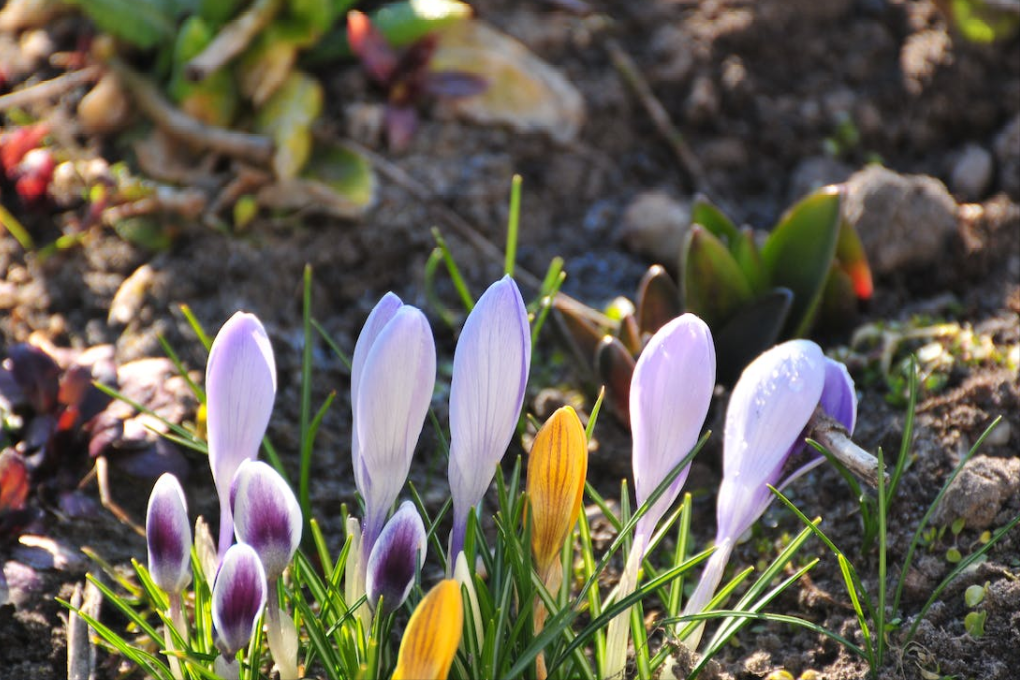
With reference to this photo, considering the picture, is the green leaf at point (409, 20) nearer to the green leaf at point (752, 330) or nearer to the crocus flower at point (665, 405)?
the green leaf at point (752, 330)

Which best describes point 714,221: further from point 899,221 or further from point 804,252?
point 899,221

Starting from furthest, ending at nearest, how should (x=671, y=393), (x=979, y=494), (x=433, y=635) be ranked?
(x=979, y=494) < (x=671, y=393) < (x=433, y=635)

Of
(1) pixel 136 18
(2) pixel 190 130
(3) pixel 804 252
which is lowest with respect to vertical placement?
(3) pixel 804 252

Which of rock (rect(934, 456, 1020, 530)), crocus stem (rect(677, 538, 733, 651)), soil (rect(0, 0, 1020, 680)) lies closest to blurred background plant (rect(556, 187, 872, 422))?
soil (rect(0, 0, 1020, 680))

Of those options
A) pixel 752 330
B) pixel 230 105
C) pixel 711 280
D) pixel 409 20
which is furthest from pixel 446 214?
pixel 752 330

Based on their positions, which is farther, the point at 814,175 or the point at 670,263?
the point at 814,175

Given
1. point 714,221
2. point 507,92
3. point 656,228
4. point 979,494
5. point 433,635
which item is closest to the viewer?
point 433,635

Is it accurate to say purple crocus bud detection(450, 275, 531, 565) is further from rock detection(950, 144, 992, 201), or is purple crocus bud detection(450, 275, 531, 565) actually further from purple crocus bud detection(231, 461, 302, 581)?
rock detection(950, 144, 992, 201)
